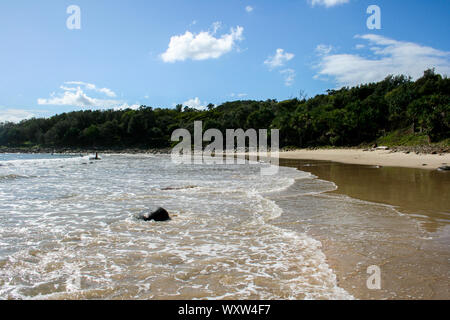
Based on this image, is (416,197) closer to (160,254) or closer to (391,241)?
(391,241)

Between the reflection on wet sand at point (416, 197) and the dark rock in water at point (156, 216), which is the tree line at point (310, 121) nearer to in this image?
the reflection on wet sand at point (416, 197)

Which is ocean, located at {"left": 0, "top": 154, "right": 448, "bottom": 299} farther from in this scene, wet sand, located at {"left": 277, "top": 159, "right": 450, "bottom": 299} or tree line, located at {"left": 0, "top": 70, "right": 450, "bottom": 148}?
tree line, located at {"left": 0, "top": 70, "right": 450, "bottom": 148}

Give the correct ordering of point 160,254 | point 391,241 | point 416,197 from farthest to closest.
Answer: point 416,197 → point 391,241 → point 160,254

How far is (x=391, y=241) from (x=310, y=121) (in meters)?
60.8

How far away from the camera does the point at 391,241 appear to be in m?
6.15

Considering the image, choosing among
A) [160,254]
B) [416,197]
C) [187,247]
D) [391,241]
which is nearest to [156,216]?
[187,247]

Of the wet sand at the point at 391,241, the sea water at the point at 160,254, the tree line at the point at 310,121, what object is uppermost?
the tree line at the point at 310,121

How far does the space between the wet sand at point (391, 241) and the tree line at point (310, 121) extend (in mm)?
39198

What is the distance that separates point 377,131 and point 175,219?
6032cm

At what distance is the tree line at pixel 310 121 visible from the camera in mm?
51359

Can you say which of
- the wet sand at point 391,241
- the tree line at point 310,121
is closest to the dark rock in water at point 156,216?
the wet sand at point 391,241

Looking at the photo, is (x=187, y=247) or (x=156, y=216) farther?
(x=156, y=216)
